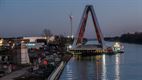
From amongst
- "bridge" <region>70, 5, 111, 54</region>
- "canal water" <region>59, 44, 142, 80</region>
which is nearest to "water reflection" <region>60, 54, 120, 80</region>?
"canal water" <region>59, 44, 142, 80</region>

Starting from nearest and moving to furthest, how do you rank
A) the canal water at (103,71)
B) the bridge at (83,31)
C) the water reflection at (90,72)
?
1. the canal water at (103,71)
2. the water reflection at (90,72)
3. the bridge at (83,31)

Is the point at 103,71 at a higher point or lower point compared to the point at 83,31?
lower

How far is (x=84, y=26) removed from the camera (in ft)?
277

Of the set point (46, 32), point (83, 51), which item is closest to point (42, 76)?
point (83, 51)

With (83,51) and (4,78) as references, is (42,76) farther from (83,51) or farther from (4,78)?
(83,51)

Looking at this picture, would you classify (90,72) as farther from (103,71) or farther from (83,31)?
(83,31)

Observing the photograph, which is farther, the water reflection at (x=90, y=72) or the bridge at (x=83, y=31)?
the bridge at (x=83, y=31)

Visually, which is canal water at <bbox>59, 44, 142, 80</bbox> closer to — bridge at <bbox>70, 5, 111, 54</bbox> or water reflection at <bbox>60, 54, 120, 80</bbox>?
water reflection at <bbox>60, 54, 120, 80</bbox>

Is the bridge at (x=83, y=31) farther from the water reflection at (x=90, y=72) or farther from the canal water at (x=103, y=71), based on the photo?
the water reflection at (x=90, y=72)

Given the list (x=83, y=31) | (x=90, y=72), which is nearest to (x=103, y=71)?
(x=90, y=72)

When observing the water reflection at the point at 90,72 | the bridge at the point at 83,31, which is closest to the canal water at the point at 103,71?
the water reflection at the point at 90,72

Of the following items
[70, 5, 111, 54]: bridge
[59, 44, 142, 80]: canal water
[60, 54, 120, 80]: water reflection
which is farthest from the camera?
[70, 5, 111, 54]: bridge

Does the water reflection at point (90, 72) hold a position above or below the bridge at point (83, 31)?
below

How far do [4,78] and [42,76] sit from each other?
2491mm
